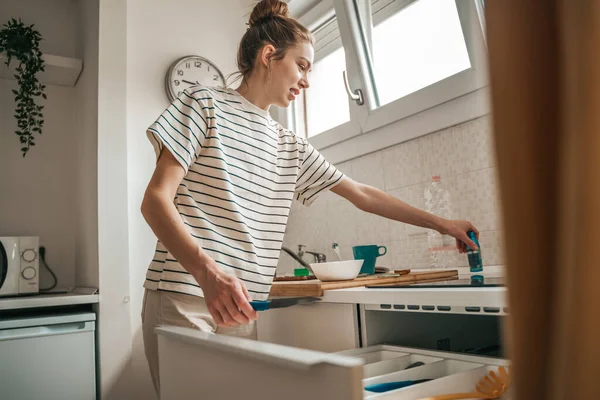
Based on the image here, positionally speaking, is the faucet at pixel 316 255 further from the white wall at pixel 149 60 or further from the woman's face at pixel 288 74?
the woman's face at pixel 288 74

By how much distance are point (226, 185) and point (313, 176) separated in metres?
0.42

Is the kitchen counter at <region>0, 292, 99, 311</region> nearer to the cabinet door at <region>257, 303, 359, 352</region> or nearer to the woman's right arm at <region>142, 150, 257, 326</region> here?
the cabinet door at <region>257, 303, 359, 352</region>

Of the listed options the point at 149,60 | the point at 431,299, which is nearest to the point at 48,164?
the point at 149,60

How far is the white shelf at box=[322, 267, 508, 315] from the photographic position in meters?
0.92

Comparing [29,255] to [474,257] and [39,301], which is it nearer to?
[39,301]

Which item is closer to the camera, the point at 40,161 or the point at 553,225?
the point at 553,225

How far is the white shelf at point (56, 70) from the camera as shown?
2.32 meters

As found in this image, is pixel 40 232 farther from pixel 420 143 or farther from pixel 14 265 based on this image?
pixel 420 143

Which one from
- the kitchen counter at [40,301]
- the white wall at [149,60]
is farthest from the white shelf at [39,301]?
the white wall at [149,60]

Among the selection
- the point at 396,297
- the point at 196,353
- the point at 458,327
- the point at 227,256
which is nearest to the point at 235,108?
the point at 227,256

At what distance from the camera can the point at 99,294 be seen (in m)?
2.08

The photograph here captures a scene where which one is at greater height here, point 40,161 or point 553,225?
point 40,161

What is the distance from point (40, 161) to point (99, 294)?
33.7 inches

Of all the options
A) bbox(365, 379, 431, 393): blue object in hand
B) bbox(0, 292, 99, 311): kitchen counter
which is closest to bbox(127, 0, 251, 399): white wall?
bbox(0, 292, 99, 311): kitchen counter
